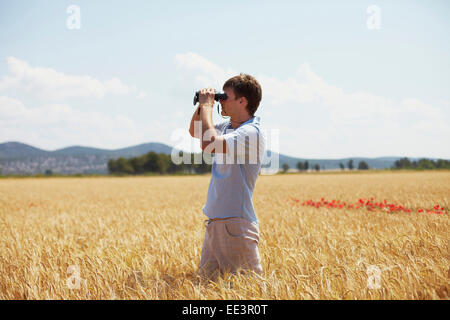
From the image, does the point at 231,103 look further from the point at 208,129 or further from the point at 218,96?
the point at 208,129

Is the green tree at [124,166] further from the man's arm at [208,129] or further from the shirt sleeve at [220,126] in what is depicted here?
the man's arm at [208,129]

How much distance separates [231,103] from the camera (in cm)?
274

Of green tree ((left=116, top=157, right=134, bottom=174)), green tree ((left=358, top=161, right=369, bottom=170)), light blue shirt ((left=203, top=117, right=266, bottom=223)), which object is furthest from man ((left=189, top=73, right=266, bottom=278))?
green tree ((left=358, top=161, right=369, bottom=170))

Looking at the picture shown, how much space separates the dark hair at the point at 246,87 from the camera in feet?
8.72

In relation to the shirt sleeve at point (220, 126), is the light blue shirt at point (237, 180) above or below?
below

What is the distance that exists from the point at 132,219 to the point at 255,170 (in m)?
5.78

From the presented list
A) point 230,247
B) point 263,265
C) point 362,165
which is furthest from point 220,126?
point 362,165

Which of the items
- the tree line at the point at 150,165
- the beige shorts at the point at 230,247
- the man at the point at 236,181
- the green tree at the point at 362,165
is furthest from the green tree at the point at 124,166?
the man at the point at 236,181

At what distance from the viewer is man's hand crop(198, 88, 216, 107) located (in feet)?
8.41

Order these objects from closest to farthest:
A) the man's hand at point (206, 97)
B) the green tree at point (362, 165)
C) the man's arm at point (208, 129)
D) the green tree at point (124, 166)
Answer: the man's arm at point (208, 129) < the man's hand at point (206, 97) < the green tree at point (124, 166) < the green tree at point (362, 165)

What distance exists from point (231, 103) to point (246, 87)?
189 mm

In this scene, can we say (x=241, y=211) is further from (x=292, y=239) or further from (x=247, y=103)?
(x=292, y=239)
